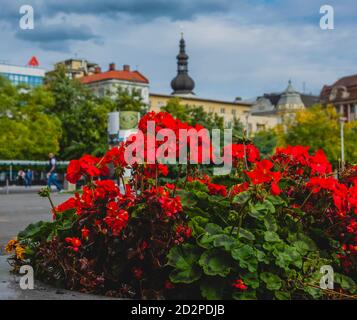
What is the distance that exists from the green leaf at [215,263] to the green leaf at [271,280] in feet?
0.65

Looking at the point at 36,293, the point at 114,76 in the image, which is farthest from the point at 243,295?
the point at 114,76

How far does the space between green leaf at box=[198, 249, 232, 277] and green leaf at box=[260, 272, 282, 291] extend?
0.65ft

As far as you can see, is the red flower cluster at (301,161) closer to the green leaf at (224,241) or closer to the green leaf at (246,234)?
the green leaf at (246,234)

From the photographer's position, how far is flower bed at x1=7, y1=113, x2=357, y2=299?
138 inches

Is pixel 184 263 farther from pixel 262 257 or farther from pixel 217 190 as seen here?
pixel 217 190

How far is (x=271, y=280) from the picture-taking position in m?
3.49

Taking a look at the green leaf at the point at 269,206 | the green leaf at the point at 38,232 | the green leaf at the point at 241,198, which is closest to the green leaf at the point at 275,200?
the green leaf at the point at 269,206

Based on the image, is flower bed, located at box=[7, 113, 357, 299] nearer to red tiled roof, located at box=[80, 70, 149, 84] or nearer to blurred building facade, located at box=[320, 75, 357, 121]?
red tiled roof, located at box=[80, 70, 149, 84]

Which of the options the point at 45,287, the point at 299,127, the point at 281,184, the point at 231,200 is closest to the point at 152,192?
the point at 231,200

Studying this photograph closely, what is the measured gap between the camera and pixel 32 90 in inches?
2032

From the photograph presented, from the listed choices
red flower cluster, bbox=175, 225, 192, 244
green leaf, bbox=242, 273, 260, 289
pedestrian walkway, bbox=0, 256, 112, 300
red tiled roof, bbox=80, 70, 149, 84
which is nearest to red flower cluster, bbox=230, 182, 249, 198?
red flower cluster, bbox=175, 225, 192, 244

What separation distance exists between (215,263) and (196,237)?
0.29m
